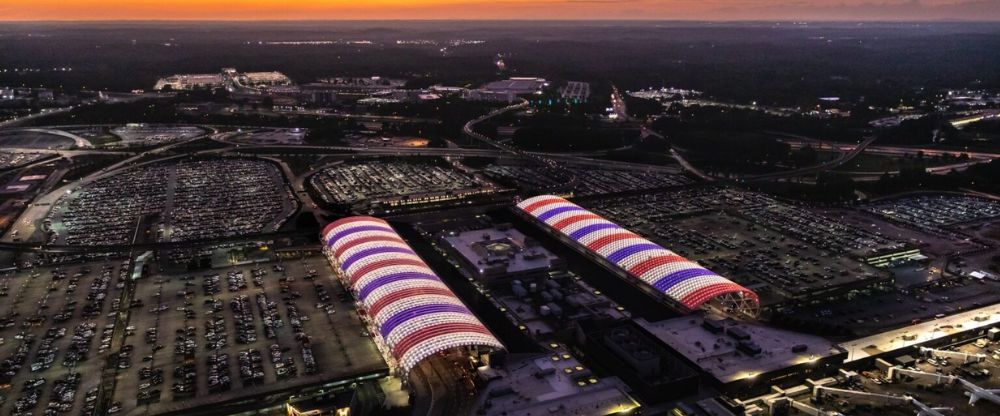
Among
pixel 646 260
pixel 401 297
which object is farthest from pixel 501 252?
pixel 401 297

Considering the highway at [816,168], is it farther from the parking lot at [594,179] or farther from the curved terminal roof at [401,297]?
the curved terminal roof at [401,297]

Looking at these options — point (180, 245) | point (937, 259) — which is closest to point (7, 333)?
point (180, 245)

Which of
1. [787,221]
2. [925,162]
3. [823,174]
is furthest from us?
[925,162]

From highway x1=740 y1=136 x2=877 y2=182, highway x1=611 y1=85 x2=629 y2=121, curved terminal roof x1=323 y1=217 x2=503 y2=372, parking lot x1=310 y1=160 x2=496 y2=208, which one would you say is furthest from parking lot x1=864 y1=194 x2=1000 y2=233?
highway x1=611 y1=85 x2=629 y2=121

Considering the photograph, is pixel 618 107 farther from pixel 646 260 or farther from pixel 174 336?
pixel 174 336

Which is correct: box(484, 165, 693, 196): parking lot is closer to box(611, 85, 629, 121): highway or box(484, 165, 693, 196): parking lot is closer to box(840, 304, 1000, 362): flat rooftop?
box(840, 304, 1000, 362): flat rooftop

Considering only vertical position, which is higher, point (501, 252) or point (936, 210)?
point (501, 252)

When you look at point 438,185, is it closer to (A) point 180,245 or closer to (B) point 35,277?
(A) point 180,245
